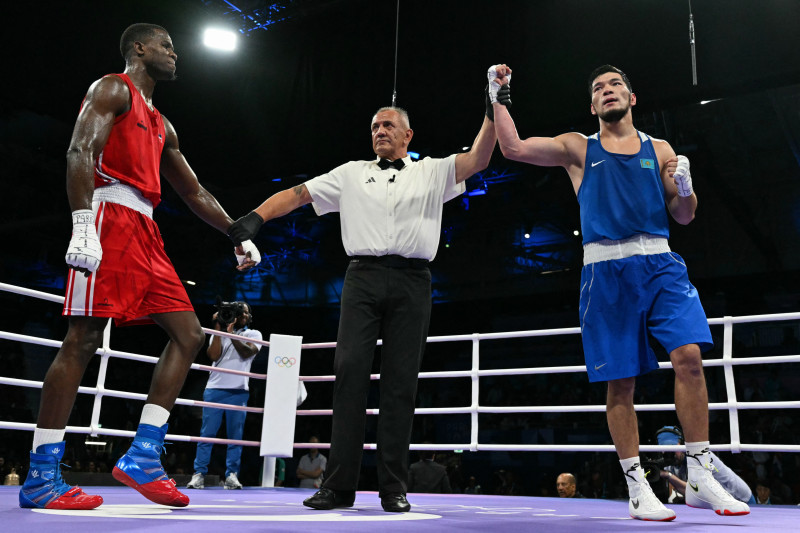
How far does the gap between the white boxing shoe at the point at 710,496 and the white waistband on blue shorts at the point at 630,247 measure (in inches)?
26.6

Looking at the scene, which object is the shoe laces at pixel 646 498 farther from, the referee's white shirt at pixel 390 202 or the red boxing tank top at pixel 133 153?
the red boxing tank top at pixel 133 153

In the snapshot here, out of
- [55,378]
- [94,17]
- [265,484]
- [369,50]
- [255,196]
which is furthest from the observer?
[255,196]

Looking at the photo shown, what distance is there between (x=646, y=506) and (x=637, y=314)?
22.5 inches

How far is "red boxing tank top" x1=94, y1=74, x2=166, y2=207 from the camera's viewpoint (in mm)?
2021

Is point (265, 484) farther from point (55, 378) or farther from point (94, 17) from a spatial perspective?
point (94, 17)

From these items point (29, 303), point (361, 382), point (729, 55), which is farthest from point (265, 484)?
point (29, 303)

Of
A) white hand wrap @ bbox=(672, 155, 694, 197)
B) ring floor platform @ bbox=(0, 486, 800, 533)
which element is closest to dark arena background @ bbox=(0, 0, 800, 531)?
ring floor platform @ bbox=(0, 486, 800, 533)

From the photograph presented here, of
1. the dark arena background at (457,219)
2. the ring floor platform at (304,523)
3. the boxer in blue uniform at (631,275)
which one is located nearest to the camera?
the ring floor platform at (304,523)

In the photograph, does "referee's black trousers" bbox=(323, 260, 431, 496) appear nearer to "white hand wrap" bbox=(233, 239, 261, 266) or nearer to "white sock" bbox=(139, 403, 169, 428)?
"white hand wrap" bbox=(233, 239, 261, 266)

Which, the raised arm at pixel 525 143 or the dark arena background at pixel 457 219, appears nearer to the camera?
the raised arm at pixel 525 143

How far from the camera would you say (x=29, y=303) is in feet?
39.3

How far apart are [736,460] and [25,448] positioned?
10225 millimetres

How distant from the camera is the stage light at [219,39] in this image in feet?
21.6

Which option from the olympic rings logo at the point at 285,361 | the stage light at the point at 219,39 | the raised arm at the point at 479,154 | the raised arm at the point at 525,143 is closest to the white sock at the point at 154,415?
the raised arm at the point at 479,154
